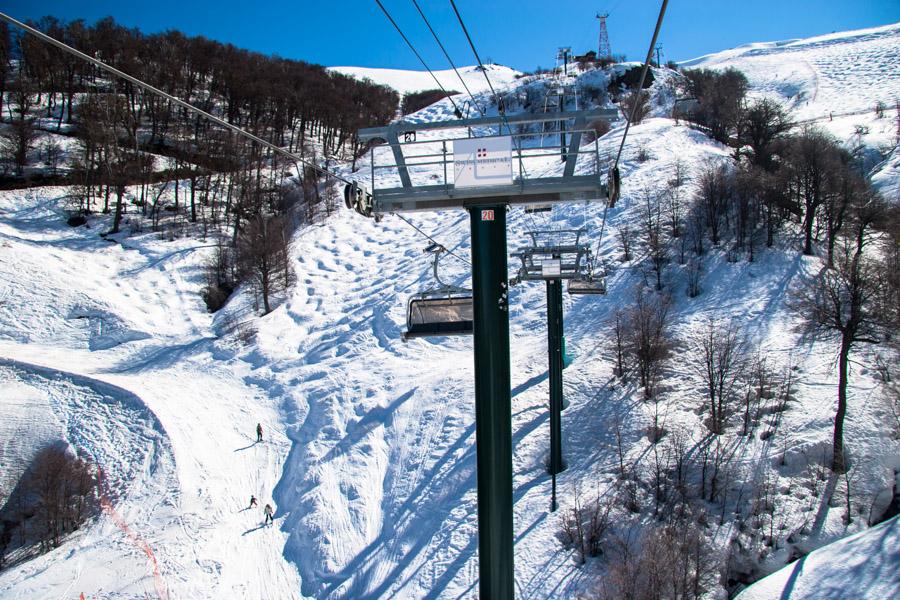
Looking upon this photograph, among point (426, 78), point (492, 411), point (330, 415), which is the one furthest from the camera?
point (426, 78)

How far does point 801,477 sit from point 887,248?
1048 centimetres

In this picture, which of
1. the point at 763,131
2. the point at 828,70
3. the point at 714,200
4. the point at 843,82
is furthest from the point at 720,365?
the point at 828,70

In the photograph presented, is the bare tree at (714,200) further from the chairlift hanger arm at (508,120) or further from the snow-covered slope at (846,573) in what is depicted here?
the chairlift hanger arm at (508,120)

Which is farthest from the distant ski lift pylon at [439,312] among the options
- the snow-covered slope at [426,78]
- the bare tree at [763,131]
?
the snow-covered slope at [426,78]

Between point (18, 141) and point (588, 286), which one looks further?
point (18, 141)

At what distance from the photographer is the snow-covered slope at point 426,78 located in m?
81.8

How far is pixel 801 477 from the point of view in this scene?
14922 millimetres

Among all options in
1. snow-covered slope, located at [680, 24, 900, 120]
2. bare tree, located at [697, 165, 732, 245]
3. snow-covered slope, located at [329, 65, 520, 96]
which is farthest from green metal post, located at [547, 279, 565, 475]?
snow-covered slope, located at [329, 65, 520, 96]

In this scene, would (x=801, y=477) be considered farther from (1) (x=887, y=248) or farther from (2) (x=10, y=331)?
(2) (x=10, y=331)

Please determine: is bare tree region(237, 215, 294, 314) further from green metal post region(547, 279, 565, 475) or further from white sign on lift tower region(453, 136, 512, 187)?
white sign on lift tower region(453, 136, 512, 187)

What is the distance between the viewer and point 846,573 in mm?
11594

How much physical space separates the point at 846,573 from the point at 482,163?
1254cm

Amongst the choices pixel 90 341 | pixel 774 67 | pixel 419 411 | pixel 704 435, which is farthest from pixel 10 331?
pixel 774 67

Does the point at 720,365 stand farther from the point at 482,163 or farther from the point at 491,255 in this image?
the point at 482,163
